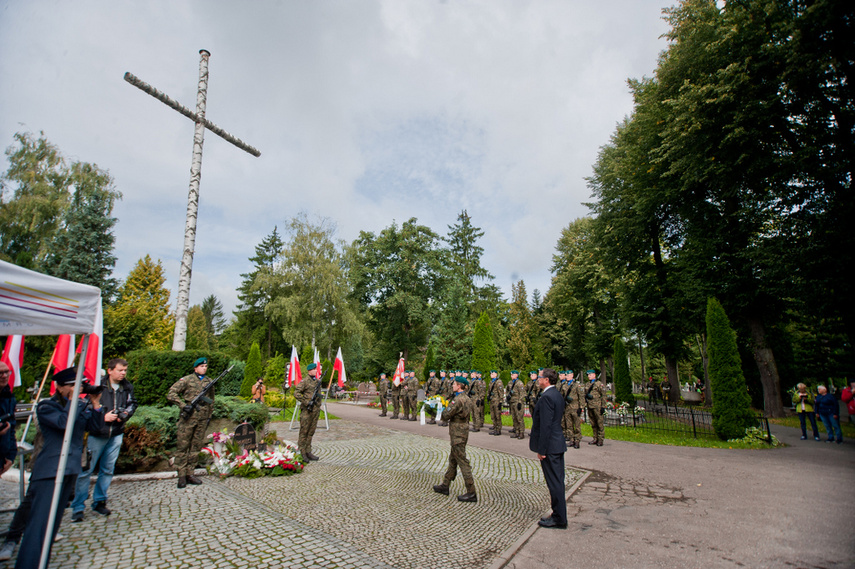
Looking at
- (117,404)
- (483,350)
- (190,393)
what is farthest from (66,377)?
(483,350)

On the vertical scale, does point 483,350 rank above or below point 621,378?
above

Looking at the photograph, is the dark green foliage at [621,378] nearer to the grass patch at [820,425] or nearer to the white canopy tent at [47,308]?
the grass patch at [820,425]

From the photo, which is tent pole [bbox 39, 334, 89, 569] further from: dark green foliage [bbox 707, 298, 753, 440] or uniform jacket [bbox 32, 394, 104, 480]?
dark green foliage [bbox 707, 298, 753, 440]

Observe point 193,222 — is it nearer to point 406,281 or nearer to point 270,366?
point 406,281

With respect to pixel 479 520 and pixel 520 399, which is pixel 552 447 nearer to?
pixel 479 520

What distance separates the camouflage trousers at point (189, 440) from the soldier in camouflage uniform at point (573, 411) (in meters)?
9.06

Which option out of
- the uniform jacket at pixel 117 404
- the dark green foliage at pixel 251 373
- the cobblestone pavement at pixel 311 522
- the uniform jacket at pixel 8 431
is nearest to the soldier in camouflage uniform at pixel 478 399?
the cobblestone pavement at pixel 311 522

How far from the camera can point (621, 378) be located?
23.9m

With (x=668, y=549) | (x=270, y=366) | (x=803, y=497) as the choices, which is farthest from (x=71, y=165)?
(x=803, y=497)

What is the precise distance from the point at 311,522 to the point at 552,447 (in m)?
3.31

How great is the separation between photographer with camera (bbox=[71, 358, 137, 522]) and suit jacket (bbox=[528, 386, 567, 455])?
5507 mm

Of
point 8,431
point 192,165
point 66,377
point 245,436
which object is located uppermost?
point 192,165

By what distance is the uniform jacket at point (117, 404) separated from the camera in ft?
16.8

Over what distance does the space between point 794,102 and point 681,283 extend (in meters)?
9.12
